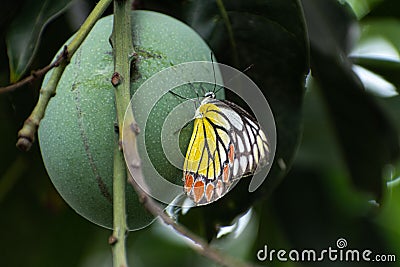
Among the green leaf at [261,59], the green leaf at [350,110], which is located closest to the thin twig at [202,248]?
the green leaf at [261,59]

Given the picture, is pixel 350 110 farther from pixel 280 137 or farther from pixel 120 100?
pixel 120 100

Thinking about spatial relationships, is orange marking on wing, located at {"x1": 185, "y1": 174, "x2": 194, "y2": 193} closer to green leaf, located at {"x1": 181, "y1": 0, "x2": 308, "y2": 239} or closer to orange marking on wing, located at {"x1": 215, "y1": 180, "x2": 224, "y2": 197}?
orange marking on wing, located at {"x1": 215, "y1": 180, "x2": 224, "y2": 197}

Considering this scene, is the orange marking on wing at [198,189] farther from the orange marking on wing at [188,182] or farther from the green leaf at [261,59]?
the green leaf at [261,59]

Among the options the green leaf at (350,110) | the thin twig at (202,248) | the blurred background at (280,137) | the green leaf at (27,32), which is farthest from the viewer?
the green leaf at (350,110)

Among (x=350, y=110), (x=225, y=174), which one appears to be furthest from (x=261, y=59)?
(x=225, y=174)

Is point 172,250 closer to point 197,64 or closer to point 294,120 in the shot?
point 294,120
